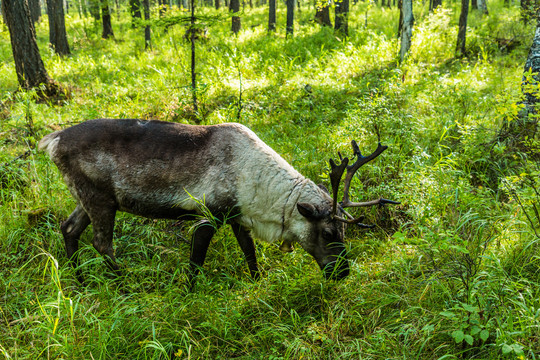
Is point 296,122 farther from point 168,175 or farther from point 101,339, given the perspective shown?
point 101,339

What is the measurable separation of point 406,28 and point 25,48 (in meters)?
8.98

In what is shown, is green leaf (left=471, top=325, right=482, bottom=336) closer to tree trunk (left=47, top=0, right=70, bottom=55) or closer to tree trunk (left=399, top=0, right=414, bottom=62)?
tree trunk (left=399, top=0, right=414, bottom=62)

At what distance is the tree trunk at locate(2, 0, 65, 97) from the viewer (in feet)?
28.0

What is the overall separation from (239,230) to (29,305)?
217cm

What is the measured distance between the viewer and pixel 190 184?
4.30 m

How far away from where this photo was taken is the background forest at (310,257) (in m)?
3.11

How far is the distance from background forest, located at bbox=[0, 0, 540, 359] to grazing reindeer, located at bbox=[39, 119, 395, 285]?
403 millimetres

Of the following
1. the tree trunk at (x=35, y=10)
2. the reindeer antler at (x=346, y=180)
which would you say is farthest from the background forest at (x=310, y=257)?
the tree trunk at (x=35, y=10)

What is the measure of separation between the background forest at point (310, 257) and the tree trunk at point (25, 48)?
478 mm

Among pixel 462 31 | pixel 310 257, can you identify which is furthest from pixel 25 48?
pixel 462 31

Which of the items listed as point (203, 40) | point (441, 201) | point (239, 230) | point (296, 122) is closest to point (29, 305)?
point (239, 230)

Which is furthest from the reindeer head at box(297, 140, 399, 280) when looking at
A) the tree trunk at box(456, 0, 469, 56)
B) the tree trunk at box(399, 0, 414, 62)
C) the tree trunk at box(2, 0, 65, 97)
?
the tree trunk at box(456, 0, 469, 56)

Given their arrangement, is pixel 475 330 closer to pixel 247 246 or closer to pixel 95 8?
pixel 247 246

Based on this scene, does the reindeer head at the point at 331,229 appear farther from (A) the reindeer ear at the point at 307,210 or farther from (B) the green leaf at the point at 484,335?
(B) the green leaf at the point at 484,335
